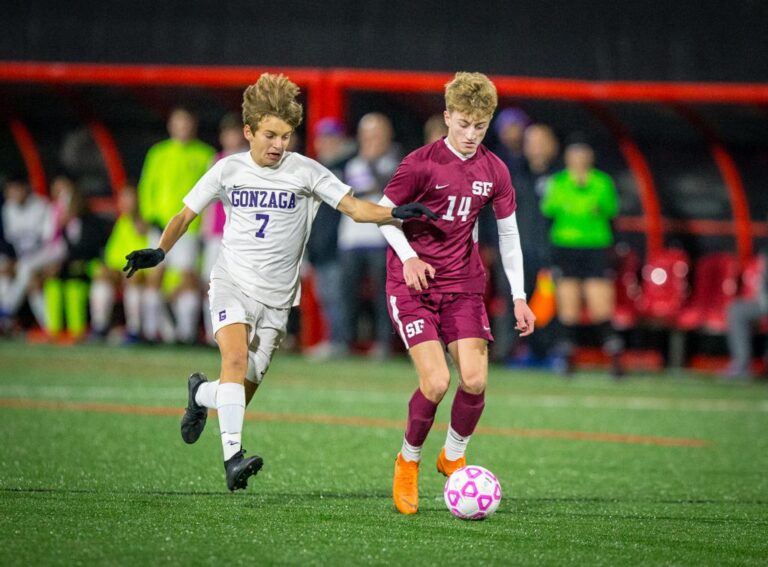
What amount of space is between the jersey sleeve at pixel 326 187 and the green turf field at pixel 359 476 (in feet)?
4.82

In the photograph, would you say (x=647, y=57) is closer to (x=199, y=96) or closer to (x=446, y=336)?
(x=199, y=96)

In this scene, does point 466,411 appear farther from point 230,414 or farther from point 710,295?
point 710,295

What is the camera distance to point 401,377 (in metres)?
13.6

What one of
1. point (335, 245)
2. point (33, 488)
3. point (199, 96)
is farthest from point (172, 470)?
point (199, 96)

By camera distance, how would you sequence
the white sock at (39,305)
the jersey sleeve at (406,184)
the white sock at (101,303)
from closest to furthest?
1. the jersey sleeve at (406,184)
2. the white sock at (101,303)
3. the white sock at (39,305)

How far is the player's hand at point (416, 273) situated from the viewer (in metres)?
6.39

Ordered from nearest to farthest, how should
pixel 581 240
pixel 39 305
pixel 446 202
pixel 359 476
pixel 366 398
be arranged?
pixel 446 202, pixel 359 476, pixel 366 398, pixel 581 240, pixel 39 305

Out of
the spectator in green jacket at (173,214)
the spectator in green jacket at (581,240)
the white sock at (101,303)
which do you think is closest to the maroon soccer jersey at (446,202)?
the spectator in green jacket at (581,240)

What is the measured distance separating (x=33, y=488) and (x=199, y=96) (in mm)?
10732

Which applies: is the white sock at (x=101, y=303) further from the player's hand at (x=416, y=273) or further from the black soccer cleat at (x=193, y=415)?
the player's hand at (x=416, y=273)

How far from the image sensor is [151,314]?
16.6 meters

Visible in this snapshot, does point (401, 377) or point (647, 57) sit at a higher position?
point (647, 57)

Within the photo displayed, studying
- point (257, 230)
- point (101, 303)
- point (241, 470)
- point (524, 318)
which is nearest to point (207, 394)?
point (241, 470)

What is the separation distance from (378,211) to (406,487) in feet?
4.31
